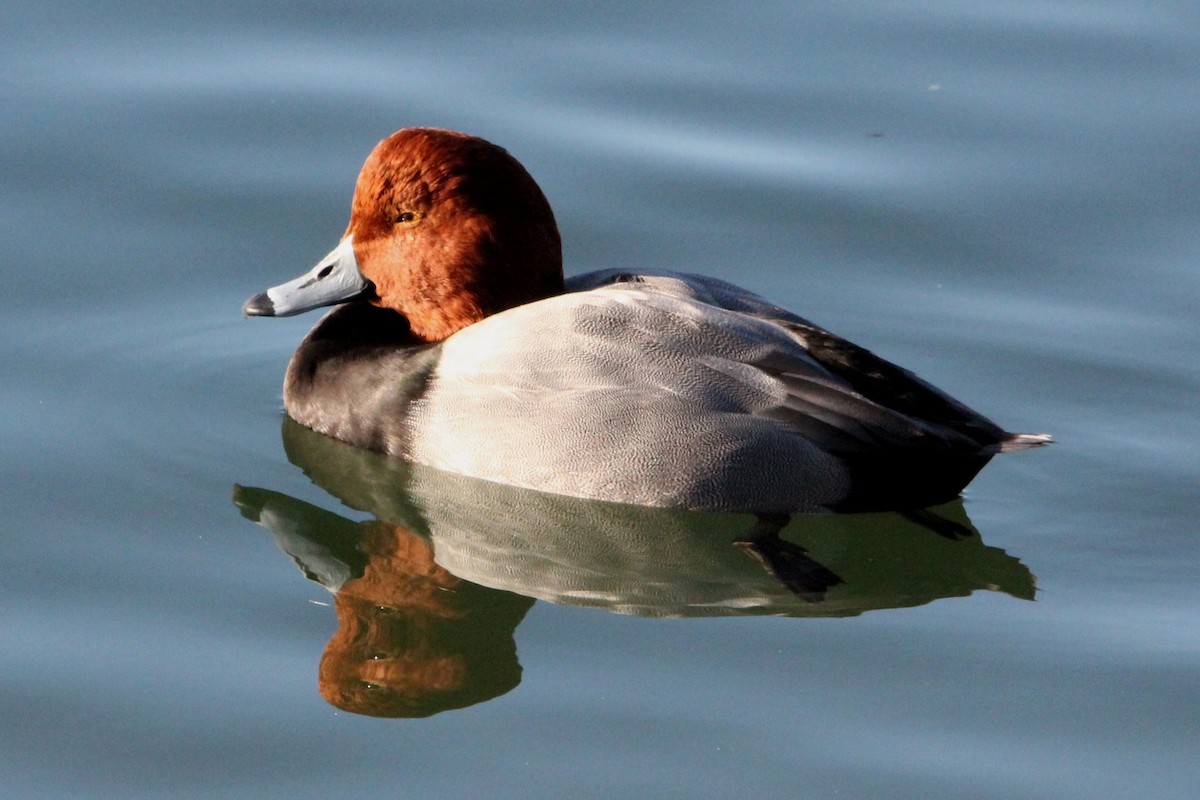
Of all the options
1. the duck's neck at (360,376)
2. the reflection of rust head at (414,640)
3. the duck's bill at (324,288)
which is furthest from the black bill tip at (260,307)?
the reflection of rust head at (414,640)

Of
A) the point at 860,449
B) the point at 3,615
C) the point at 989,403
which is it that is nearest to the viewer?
the point at 3,615

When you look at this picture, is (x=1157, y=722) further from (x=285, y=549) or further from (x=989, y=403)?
(x=285, y=549)

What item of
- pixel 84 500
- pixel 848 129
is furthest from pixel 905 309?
pixel 84 500

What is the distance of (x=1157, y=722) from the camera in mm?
4996

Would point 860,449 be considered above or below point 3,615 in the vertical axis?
above

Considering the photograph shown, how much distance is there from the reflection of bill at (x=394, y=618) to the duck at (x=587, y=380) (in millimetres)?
415

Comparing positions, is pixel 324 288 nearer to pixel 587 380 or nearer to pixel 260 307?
pixel 260 307

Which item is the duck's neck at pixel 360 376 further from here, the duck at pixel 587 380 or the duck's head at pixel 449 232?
the duck's head at pixel 449 232

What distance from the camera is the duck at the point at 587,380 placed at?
5.82m

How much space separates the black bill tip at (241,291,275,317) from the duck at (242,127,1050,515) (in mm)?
277

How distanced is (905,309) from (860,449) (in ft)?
5.33

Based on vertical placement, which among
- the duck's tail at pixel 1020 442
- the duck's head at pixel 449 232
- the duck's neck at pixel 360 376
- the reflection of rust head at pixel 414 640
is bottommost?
the reflection of rust head at pixel 414 640

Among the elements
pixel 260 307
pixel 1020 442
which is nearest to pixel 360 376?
pixel 260 307

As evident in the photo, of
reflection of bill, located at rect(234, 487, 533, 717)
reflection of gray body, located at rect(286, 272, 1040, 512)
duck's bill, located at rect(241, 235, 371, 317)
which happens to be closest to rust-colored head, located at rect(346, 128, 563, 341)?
duck's bill, located at rect(241, 235, 371, 317)
